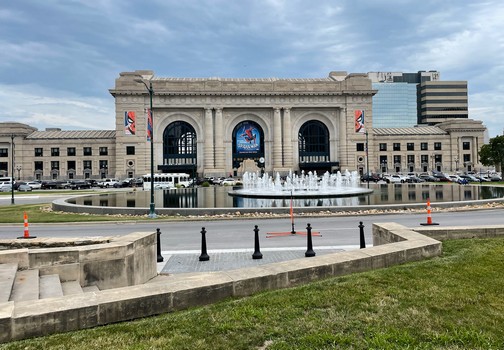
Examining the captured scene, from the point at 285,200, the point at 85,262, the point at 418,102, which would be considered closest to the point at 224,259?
the point at 85,262

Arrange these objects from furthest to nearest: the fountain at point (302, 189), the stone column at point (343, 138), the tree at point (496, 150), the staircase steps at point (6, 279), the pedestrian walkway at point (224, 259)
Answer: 1. the stone column at point (343, 138)
2. the tree at point (496, 150)
3. the fountain at point (302, 189)
4. the pedestrian walkway at point (224, 259)
5. the staircase steps at point (6, 279)

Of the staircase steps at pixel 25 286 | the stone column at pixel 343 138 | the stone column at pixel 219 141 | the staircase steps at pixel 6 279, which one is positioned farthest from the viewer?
the stone column at pixel 343 138

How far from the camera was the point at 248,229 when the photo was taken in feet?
59.3

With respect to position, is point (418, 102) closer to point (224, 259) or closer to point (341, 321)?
point (224, 259)

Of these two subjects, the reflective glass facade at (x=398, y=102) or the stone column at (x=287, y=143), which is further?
the reflective glass facade at (x=398, y=102)

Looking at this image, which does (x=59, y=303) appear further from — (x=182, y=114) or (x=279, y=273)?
(x=182, y=114)

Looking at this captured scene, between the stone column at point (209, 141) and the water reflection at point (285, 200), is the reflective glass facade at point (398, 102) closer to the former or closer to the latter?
the stone column at point (209, 141)

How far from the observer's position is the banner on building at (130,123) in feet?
305

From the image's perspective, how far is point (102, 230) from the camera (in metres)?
18.9

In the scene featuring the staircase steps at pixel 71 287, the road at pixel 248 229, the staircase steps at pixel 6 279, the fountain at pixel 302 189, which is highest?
the fountain at pixel 302 189

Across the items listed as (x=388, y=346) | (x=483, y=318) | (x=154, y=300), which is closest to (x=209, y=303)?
(x=154, y=300)

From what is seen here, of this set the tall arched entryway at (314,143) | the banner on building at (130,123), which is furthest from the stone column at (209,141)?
the tall arched entryway at (314,143)

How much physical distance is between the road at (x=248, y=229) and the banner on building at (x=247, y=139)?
3101 inches

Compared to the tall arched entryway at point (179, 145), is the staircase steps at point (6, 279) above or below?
below
